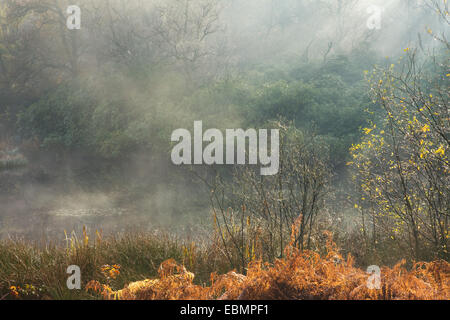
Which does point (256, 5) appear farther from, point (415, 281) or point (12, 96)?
point (415, 281)

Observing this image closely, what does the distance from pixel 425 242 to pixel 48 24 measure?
67.0 ft

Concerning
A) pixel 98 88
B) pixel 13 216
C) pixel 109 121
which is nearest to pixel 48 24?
pixel 98 88

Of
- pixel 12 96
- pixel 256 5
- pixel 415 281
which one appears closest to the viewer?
pixel 415 281

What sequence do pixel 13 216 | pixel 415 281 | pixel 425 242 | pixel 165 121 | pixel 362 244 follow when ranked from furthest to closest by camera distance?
1. pixel 165 121
2. pixel 13 216
3. pixel 362 244
4. pixel 425 242
5. pixel 415 281

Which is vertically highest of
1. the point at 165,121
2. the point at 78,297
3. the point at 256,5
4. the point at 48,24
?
the point at 256,5

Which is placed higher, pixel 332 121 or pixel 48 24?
pixel 48 24

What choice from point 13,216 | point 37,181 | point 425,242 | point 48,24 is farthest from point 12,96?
point 425,242

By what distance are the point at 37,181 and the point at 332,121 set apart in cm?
1246

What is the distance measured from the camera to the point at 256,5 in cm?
3002
